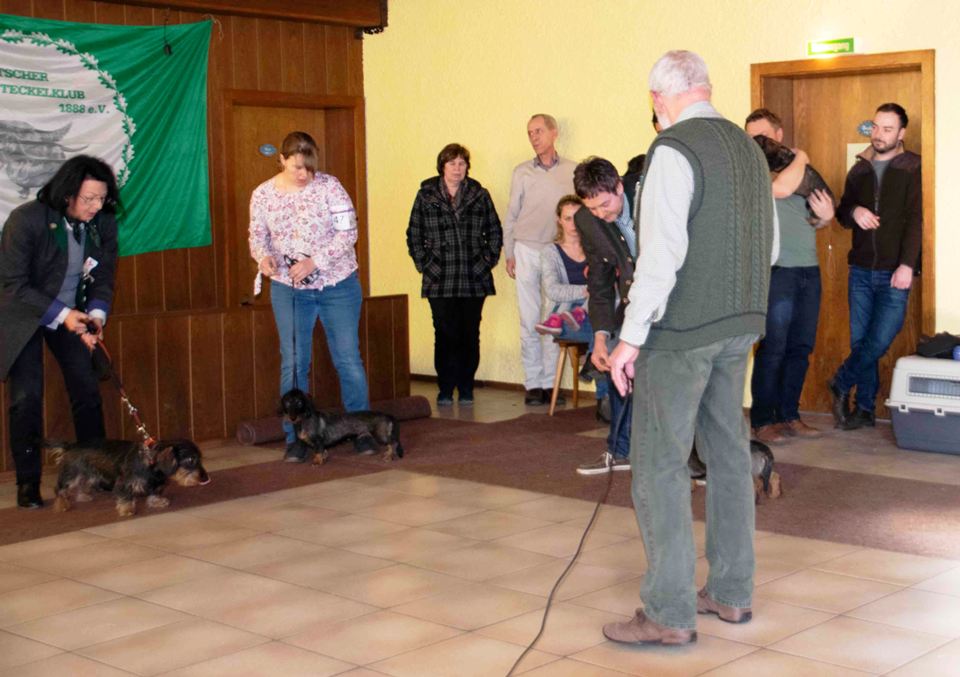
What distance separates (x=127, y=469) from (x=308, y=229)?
1551 mm

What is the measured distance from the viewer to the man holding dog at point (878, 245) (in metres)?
6.43

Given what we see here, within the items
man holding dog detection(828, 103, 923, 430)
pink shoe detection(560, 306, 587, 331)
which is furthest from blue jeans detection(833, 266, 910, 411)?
pink shoe detection(560, 306, 587, 331)

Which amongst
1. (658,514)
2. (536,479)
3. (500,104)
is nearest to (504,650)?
(658,514)

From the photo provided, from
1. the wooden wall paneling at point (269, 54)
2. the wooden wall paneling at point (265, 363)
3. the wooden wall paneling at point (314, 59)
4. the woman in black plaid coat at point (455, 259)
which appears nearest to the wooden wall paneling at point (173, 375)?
the wooden wall paneling at point (265, 363)

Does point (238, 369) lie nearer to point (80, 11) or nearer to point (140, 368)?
point (140, 368)

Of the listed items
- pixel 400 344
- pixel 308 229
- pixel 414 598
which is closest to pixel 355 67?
pixel 400 344

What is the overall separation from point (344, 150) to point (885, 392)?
13.0 feet

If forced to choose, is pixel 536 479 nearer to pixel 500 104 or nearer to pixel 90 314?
pixel 90 314

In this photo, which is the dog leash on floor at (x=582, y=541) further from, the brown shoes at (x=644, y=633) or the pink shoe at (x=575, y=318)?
the pink shoe at (x=575, y=318)

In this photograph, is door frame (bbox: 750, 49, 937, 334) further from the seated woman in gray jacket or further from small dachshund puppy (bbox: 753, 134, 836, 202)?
the seated woman in gray jacket

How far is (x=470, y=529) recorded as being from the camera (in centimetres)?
477

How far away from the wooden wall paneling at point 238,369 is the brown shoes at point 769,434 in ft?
8.36

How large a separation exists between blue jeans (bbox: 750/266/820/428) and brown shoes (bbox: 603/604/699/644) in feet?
9.71

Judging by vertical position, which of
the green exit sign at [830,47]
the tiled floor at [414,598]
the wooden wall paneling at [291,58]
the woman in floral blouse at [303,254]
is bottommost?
the tiled floor at [414,598]
